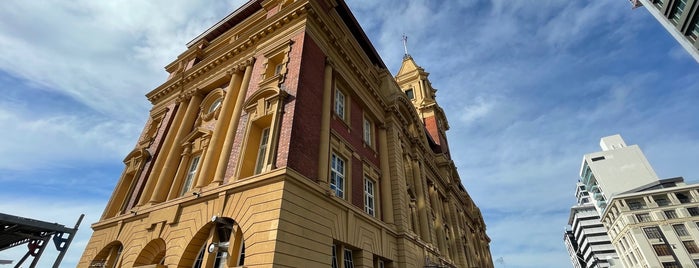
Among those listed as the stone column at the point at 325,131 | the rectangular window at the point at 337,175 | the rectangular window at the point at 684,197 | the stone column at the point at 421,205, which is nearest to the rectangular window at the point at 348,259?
the rectangular window at the point at 337,175

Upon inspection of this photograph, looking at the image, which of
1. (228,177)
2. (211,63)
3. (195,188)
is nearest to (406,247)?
(228,177)

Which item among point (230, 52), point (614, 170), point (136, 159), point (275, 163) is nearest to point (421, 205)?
point (275, 163)

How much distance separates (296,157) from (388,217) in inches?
259

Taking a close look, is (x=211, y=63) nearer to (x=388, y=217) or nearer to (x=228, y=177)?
(x=228, y=177)

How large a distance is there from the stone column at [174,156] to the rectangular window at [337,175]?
7.66 meters

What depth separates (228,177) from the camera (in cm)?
1117

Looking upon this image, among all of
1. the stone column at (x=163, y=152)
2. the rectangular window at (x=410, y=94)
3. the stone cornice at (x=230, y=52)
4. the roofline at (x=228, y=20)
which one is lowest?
the stone column at (x=163, y=152)

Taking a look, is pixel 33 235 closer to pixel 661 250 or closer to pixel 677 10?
pixel 677 10

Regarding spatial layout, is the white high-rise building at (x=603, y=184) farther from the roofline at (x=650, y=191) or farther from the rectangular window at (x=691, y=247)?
the rectangular window at (x=691, y=247)

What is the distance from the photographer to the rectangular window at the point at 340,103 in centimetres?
1506

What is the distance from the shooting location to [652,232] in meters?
62.2

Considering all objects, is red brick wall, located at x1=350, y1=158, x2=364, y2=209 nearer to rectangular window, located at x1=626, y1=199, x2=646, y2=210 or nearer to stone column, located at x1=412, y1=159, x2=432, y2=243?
stone column, located at x1=412, y1=159, x2=432, y2=243

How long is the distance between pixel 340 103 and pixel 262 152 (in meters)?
5.49

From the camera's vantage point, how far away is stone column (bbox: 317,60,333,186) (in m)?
11.0
